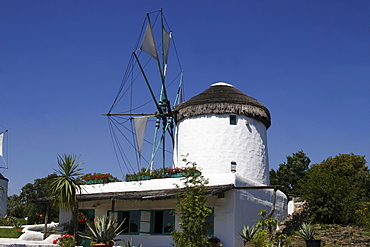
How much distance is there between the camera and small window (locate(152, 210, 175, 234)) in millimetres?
18297

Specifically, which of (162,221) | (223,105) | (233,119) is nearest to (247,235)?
(162,221)

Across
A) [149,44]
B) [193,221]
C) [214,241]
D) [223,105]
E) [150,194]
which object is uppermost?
[149,44]

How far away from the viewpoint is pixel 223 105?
72.1ft

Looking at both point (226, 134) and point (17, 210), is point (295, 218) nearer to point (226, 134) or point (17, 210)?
point (226, 134)

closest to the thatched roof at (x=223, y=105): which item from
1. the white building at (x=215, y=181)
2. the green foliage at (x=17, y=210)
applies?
the white building at (x=215, y=181)

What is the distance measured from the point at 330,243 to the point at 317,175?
18.2ft

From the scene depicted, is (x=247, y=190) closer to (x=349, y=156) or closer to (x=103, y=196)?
(x=103, y=196)

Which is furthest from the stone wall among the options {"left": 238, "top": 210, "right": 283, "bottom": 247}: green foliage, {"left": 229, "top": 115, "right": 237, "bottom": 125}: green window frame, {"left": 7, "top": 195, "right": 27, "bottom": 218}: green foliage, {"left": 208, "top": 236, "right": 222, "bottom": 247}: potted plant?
{"left": 7, "top": 195, "right": 27, "bottom": 218}: green foliage

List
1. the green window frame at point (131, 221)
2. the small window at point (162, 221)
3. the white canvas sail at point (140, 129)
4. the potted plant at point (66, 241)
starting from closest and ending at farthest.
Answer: the potted plant at point (66, 241)
the small window at point (162, 221)
the green window frame at point (131, 221)
the white canvas sail at point (140, 129)

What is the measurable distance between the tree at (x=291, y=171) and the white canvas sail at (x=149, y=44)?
55.3 feet

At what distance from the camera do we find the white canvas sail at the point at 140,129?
2597 cm

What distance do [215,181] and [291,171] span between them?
68.5 feet

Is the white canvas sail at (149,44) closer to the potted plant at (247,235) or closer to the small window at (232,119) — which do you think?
the small window at (232,119)

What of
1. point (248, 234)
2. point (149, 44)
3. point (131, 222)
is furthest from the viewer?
point (149, 44)
